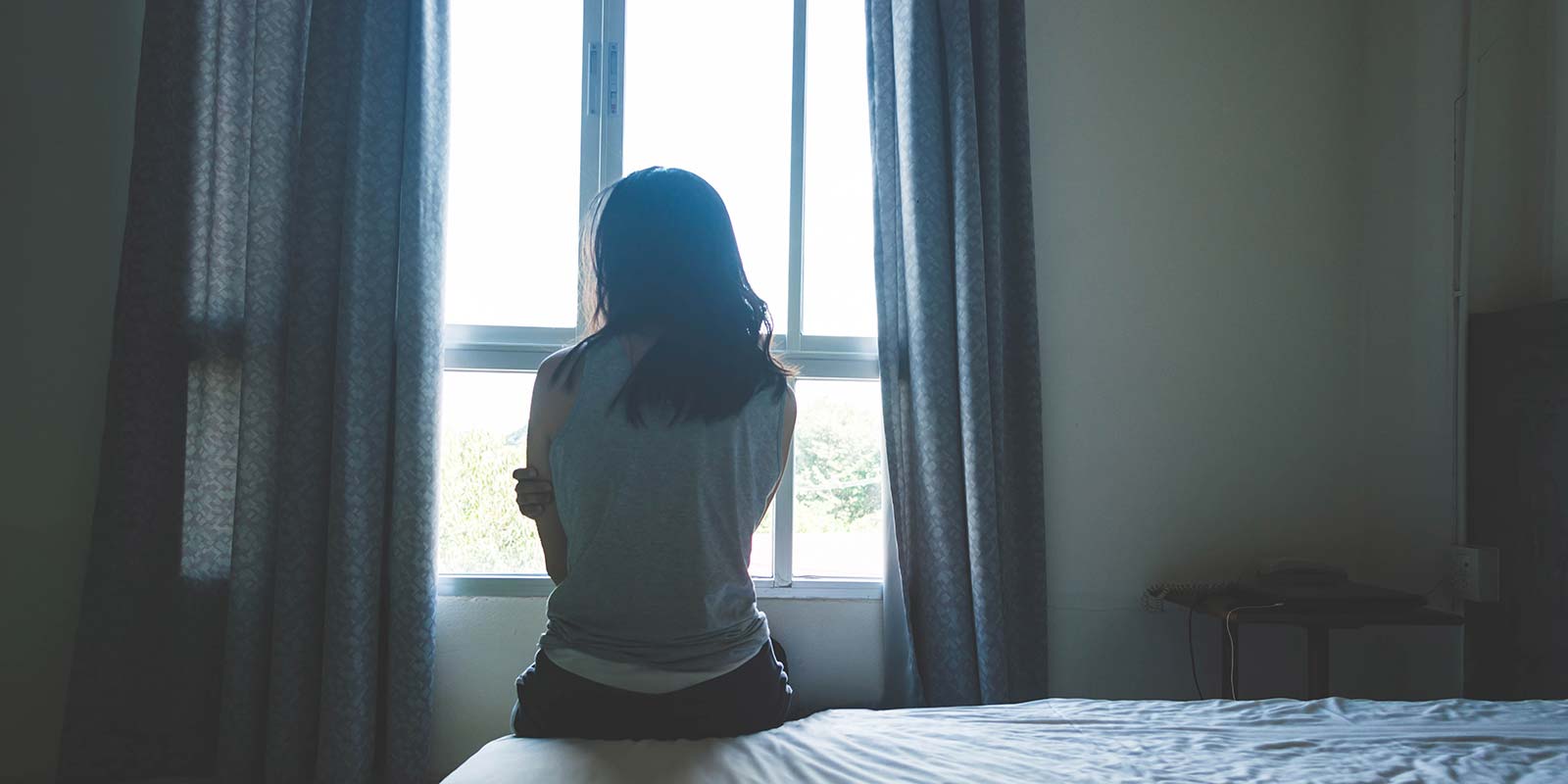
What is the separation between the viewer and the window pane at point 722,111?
2.43 metres

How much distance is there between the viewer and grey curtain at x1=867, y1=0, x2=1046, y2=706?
7.11 ft

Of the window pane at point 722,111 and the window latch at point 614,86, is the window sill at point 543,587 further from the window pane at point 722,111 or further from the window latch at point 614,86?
the window latch at point 614,86

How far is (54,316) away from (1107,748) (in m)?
2.55

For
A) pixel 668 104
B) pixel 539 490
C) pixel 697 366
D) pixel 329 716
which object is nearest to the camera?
pixel 697 366

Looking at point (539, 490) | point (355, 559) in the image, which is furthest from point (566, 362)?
point (355, 559)

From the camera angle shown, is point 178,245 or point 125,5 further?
point 125,5

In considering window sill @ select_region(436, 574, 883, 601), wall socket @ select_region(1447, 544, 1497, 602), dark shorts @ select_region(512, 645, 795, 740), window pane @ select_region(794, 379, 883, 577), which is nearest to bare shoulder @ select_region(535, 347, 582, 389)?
dark shorts @ select_region(512, 645, 795, 740)

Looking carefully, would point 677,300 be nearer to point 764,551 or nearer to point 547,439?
point 547,439

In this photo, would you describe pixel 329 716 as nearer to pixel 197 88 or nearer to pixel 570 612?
pixel 570 612

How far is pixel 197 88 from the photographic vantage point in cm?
212

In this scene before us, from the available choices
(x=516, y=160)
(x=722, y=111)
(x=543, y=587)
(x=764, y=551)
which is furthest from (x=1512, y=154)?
(x=543, y=587)

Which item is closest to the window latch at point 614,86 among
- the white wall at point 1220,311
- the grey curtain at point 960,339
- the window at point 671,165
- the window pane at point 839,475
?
the window at point 671,165

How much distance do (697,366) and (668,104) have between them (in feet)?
5.14

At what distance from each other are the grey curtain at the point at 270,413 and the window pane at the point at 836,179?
3.24 feet
